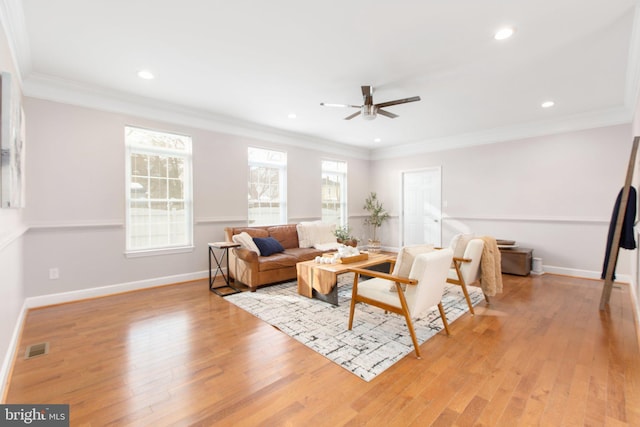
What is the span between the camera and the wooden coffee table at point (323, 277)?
351 cm

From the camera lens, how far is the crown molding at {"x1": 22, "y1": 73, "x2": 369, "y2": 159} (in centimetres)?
345

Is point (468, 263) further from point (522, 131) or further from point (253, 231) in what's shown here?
point (522, 131)

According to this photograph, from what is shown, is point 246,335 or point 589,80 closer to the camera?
point 246,335

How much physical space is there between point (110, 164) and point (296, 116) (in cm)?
278

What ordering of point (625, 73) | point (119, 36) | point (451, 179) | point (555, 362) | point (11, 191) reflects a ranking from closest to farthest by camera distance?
point (11, 191) → point (555, 362) → point (119, 36) → point (625, 73) → point (451, 179)

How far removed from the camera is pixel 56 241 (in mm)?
3572

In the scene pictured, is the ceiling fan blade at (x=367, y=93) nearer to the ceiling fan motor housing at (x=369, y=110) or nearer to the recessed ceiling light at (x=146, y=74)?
the ceiling fan motor housing at (x=369, y=110)

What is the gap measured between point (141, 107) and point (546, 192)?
6703 mm

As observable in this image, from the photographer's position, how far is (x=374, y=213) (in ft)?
24.7

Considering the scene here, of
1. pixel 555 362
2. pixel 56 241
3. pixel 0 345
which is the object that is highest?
pixel 56 241

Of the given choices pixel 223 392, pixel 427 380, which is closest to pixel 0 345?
pixel 223 392

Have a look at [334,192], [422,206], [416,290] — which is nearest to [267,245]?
[416,290]

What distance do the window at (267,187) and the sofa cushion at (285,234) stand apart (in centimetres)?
53

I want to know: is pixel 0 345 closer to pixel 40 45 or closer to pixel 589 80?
pixel 40 45
